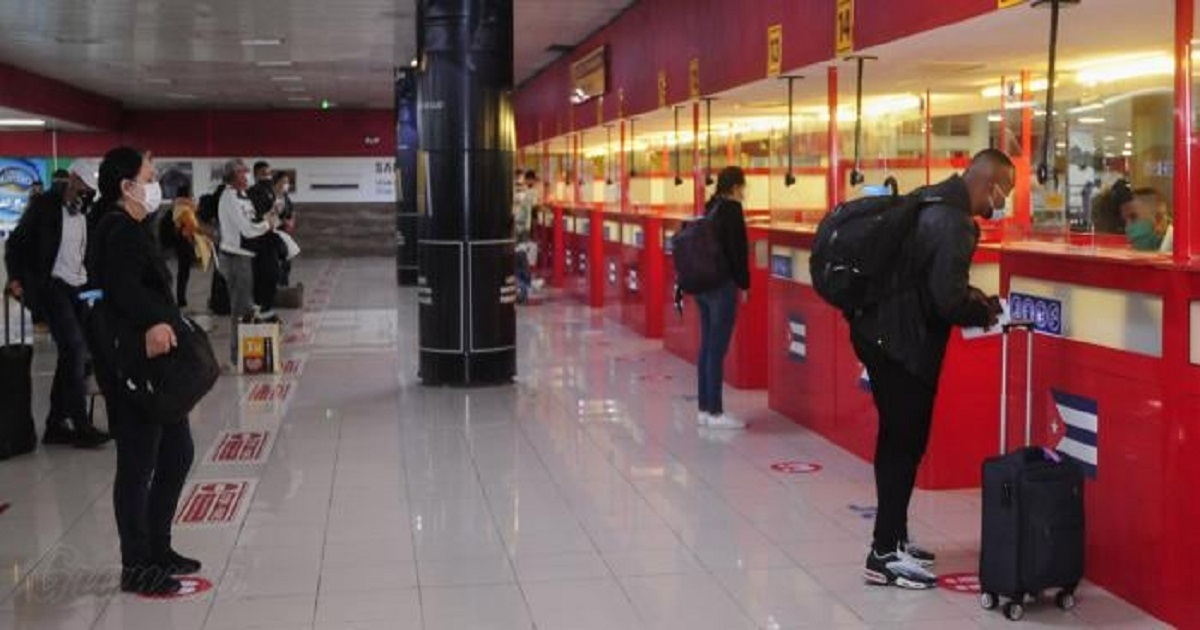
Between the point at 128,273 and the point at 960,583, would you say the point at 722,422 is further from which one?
the point at 128,273

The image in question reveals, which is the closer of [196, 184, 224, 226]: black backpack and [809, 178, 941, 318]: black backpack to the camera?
[809, 178, 941, 318]: black backpack

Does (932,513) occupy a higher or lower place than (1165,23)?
lower

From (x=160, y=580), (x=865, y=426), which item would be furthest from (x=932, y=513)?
(x=160, y=580)

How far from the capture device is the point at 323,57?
17047mm

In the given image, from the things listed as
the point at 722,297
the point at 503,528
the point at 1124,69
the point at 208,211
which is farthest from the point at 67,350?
the point at 208,211

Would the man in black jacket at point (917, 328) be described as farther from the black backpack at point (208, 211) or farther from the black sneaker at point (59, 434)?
the black backpack at point (208, 211)

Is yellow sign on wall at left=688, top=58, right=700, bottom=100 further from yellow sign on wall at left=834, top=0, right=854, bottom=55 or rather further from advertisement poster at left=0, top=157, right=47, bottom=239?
advertisement poster at left=0, top=157, right=47, bottom=239

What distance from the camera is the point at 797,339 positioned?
7668mm

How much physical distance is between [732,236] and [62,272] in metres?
3.55

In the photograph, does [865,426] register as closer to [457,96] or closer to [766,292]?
[766,292]

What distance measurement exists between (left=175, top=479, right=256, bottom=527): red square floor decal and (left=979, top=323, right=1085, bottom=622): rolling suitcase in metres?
3.07

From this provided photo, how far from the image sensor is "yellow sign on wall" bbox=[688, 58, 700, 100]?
9.86 metres

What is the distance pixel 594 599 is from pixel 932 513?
1798 millimetres

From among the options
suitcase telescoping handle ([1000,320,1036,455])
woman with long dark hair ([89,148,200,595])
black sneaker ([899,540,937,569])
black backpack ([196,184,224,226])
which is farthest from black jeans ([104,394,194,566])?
black backpack ([196,184,224,226])
